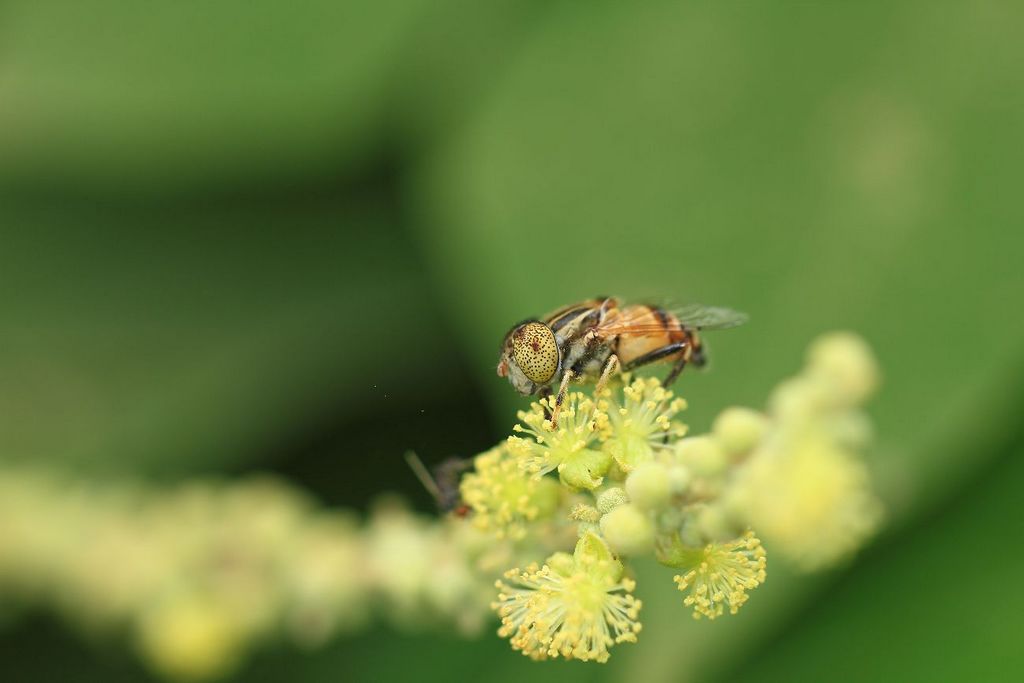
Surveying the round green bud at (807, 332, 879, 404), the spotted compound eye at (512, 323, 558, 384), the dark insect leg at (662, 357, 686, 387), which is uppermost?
the spotted compound eye at (512, 323, 558, 384)

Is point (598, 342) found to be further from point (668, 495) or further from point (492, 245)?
point (492, 245)

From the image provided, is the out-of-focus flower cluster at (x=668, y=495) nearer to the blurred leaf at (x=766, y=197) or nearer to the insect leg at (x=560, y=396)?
the insect leg at (x=560, y=396)

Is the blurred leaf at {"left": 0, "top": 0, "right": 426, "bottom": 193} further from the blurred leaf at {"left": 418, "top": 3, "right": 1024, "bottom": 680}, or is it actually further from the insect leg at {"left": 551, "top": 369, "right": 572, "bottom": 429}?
A: the insect leg at {"left": 551, "top": 369, "right": 572, "bottom": 429}

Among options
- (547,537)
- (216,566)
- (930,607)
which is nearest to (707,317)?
(547,537)

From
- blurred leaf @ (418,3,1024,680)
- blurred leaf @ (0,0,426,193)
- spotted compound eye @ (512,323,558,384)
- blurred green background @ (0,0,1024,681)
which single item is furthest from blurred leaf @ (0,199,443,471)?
spotted compound eye @ (512,323,558,384)

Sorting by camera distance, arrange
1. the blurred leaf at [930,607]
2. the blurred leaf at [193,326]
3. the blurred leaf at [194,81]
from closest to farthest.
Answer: the blurred leaf at [930,607] → the blurred leaf at [194,81] → the blurred leaf at [193,326]

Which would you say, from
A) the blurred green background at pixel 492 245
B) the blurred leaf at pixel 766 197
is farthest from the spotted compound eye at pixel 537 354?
the blurred leaf at pixel 766 197

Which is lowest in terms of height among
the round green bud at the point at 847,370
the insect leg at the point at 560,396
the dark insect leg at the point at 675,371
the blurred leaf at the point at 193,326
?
the round green bud at the point at 847,370

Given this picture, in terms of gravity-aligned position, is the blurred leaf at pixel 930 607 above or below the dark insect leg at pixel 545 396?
below
